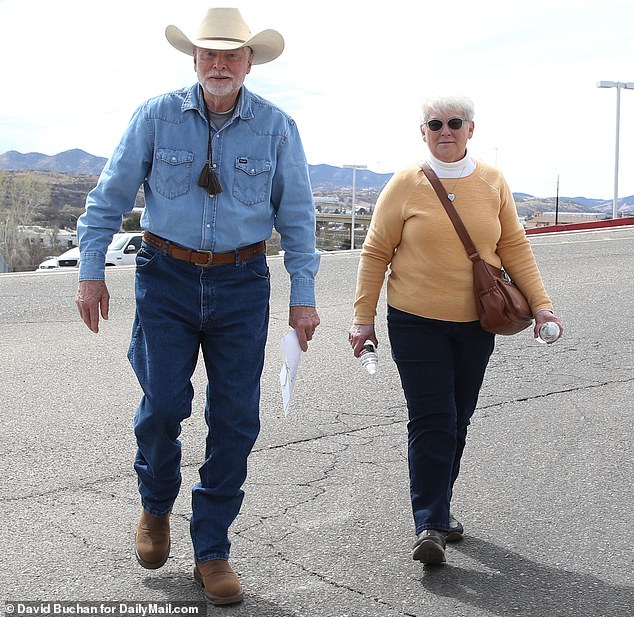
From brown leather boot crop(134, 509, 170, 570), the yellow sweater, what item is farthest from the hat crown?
brown leather boot crop(134, 509, 170, 570)

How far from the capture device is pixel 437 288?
4086 millimetres

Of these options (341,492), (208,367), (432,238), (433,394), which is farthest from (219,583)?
(432,238)

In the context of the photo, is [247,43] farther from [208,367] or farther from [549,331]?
[549,331]

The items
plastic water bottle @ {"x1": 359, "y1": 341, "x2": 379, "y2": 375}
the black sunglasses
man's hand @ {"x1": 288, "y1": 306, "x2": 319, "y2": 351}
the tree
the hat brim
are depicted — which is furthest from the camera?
the tree

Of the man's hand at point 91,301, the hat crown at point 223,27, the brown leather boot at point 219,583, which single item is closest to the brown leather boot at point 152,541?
the brown leather boot at point 219,583

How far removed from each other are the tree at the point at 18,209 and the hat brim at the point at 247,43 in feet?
233

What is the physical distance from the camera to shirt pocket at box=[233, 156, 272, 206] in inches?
147

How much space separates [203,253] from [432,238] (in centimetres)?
96

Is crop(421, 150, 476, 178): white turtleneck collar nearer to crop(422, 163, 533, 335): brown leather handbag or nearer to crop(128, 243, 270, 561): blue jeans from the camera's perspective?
crop(422, 163, 533, 335): brown leather handbag

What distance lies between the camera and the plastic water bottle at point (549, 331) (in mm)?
4152

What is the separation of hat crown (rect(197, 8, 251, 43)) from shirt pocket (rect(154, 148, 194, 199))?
45 cm

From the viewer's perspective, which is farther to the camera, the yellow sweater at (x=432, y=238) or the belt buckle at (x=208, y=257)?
the yellow sweater at (x=432, y=238)

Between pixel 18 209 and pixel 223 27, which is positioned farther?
pixel 18 209

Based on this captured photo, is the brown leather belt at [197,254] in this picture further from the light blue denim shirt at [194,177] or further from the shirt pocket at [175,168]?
the shirt pocket at [175,168]
